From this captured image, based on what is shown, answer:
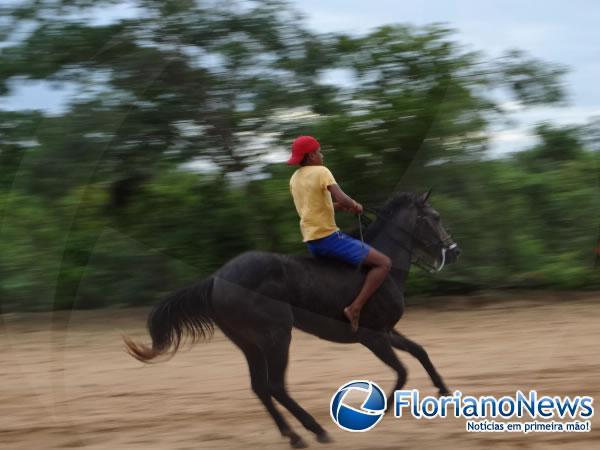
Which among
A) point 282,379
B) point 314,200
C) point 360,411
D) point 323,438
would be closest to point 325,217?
point 314,200

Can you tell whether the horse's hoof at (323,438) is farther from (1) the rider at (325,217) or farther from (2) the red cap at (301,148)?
(2) the red cap at (301,148)

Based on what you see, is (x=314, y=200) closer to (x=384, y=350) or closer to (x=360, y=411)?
(x=384, y=350)

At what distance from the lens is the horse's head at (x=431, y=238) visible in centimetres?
665

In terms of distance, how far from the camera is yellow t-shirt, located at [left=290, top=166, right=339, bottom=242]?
579 centimetres

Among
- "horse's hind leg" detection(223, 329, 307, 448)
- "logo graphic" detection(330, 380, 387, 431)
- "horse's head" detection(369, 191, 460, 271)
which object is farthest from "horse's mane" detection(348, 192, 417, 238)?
"horse's hind leg" detection(223, 329, 307, 448)

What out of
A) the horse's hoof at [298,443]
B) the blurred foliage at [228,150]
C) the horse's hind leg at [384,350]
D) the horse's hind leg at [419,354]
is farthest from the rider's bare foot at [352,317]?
the blurred foliage at [228,150]

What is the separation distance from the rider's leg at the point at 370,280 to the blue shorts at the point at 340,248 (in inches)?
2.8

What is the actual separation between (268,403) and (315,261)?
1.04 meters

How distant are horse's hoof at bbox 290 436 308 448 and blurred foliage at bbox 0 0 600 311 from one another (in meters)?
5.13

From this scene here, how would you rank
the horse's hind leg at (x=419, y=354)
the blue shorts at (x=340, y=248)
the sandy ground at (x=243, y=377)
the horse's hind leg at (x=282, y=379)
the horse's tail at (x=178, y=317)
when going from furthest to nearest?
the horse's hind leg at (x=419, y=354), the blue shorts at (x=340, y=248), the sandy ground at (x=243, y=377), the horse's tail at (x=178, y=317), the horse's hind leg at (x=282, y=379)

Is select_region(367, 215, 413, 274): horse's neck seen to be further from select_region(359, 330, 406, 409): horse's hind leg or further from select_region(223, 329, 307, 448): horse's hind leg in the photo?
select_region(223, 329, 307, 448): horse's hind leg

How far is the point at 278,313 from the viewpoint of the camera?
5.71 meters

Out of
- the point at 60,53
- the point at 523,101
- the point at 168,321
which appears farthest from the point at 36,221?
the point at 523,101

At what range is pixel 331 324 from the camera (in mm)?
6113
